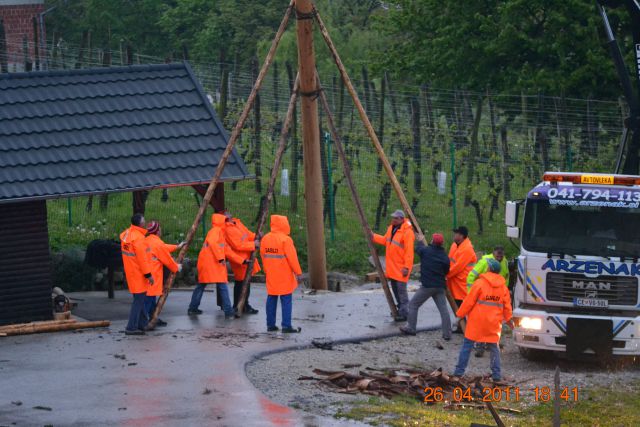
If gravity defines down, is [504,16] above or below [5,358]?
above

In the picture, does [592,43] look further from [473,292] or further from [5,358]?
[5,358]

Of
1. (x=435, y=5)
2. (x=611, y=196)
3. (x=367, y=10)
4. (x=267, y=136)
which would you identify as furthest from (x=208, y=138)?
(x=367, y=10)

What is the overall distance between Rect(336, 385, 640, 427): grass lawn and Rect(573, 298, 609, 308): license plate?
2151mm

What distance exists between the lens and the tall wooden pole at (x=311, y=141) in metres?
20.6

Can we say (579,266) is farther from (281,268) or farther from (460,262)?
(281,268)

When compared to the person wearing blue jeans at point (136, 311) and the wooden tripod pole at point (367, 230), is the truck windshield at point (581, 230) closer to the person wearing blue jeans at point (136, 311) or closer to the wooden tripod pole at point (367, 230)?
the wooden tripod pole at point (367, 230)

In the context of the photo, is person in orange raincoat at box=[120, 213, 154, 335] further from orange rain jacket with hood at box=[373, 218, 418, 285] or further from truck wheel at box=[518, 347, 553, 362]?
truck wheel at box=[518, 347, 553, 362]

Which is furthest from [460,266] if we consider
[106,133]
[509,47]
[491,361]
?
[509,47]

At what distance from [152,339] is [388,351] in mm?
3400

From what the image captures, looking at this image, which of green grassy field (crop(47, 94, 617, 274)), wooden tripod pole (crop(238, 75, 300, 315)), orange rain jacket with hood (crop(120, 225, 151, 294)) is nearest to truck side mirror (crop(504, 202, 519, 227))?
wooden tripod pole (crop(238, 75, 300, 315))

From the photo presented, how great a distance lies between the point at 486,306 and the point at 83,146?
7221 mm

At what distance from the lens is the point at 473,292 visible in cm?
1524

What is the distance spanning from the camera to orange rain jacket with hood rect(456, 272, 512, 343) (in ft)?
50.1

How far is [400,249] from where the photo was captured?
19406 mm
